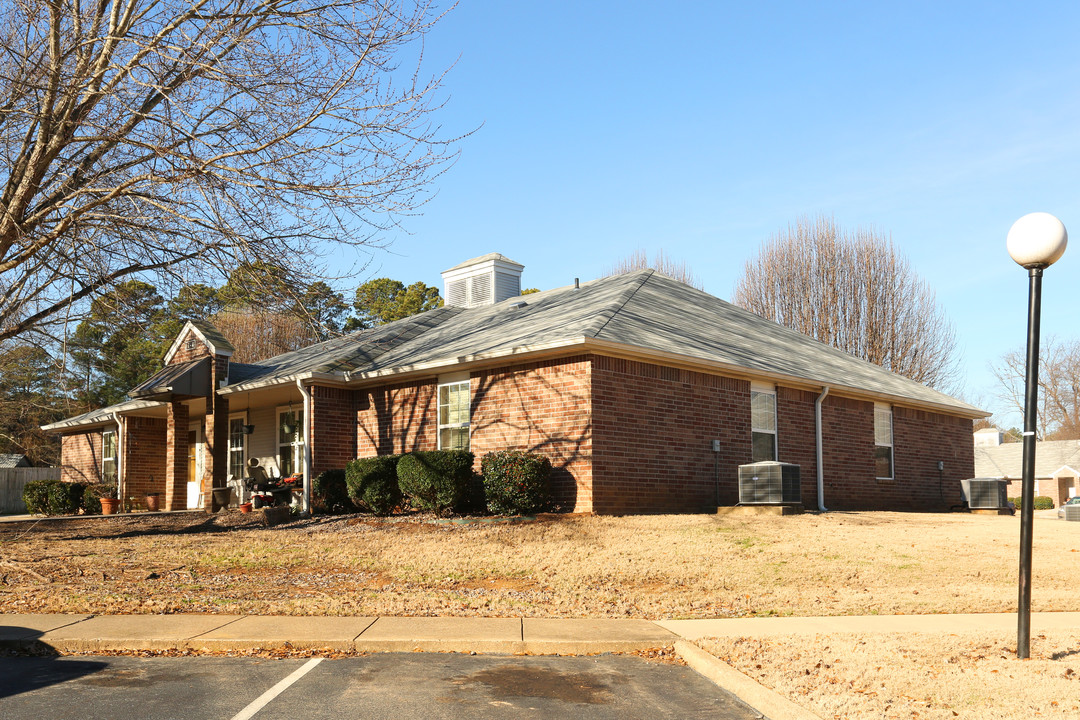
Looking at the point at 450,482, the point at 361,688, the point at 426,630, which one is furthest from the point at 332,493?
the point at 361,688

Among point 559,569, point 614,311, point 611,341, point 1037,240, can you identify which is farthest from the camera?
point 614,311

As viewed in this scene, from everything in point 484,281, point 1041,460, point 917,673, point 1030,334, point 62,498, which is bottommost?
point 1041,460

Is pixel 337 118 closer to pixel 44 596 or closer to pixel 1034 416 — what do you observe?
pixel 44 596

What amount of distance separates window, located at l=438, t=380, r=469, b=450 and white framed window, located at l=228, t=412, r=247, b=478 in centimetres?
882

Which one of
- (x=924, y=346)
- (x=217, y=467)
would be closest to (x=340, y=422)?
(x=217, y=467)

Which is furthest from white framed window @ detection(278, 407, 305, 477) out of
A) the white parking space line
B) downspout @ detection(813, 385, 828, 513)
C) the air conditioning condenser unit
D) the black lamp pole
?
the black lamp pole

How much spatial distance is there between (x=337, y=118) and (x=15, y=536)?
10232 mm

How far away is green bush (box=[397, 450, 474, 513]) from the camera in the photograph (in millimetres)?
15211

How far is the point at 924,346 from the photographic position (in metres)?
40.7

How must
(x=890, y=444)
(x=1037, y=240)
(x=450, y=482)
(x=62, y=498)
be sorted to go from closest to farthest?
(x=1037, y=240), (x=450, y=482), (x=890, y=444), (x=62, y=498)

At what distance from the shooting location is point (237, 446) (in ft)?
80.7

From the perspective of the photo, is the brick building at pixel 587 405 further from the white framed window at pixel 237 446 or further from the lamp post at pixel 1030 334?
the lamp post at pixel 1030 334

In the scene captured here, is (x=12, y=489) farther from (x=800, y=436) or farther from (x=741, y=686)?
(x=741, y=686)

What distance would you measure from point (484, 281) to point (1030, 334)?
66.6ft
